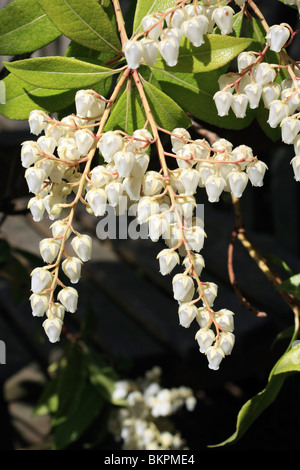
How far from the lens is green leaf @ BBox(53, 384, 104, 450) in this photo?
144 centimetres

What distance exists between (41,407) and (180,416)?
0.95 meters

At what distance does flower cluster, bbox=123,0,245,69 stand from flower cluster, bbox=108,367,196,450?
3.74 feet

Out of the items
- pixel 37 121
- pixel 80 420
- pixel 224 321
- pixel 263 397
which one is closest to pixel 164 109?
pixel 37 121

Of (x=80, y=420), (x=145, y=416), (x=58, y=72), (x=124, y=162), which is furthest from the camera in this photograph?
(x=145, y=416)

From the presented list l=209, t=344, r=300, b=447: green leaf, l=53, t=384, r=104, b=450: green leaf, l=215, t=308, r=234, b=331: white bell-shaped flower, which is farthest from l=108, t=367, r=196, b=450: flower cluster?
l=215, t=308, r=234, b=331: white bell-shaped flower

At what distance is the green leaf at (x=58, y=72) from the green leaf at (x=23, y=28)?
12 centimetres

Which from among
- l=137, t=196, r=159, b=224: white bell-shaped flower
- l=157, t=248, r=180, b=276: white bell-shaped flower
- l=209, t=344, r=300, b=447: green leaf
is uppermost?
l=137, t=196, r=159, b=224: white bell-shaped flower

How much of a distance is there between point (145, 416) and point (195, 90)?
1135mm

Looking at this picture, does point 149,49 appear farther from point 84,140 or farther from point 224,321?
point 224,321

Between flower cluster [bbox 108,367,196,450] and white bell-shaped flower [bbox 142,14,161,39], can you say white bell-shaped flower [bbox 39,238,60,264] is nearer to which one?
white bell-shaped flower [bbox 142,14,161,39]

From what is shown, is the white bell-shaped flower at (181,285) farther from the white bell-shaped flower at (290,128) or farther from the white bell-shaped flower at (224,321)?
the white bell-shaped flower at (290,128)

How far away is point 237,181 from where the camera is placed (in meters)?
0.63

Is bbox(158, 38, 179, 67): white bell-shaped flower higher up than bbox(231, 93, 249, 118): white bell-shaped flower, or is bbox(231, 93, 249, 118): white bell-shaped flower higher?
bbox(158, 38, 179, 67): white bell-shaped flower

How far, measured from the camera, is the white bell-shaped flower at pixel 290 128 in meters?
0.62
